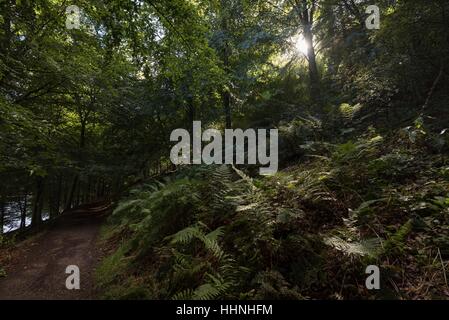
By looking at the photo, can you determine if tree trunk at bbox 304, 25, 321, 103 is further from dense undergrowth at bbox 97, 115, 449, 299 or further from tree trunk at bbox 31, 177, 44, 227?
tree trunk at bbox 31, 177, 44, 227

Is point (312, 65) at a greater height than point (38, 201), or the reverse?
point (312, 65)

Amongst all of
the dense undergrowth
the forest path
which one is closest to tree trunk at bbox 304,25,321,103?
the dense undergrowth

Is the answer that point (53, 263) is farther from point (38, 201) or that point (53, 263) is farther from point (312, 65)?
point (38, 201)

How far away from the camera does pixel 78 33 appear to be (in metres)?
10.5

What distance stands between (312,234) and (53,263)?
662 cm

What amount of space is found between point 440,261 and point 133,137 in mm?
13031

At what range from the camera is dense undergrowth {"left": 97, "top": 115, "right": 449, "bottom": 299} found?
3432 mm

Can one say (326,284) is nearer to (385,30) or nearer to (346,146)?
(346,146)

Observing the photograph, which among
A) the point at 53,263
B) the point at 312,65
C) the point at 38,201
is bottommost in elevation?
the point at 53,263

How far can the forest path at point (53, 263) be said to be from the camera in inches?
230

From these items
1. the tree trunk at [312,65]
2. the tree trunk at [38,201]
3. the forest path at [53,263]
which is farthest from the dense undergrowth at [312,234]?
the tree trunk at [38,201]

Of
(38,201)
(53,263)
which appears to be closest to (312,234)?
(53,263)

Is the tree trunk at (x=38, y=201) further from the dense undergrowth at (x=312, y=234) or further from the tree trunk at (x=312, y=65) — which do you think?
the tree trunk at (x=312, y=65)

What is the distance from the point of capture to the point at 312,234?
409 cm
